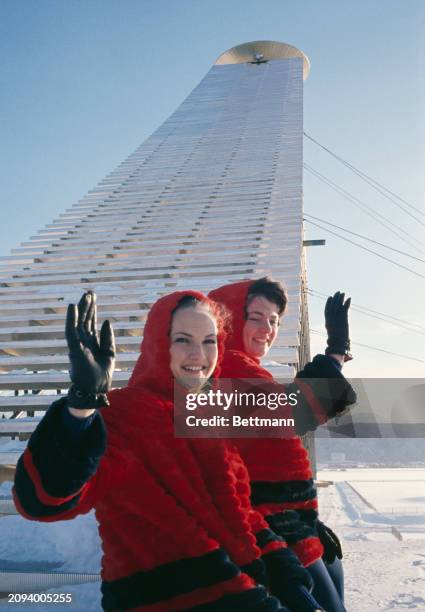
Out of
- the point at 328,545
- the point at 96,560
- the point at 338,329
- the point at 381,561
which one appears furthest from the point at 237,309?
the point at 381,561

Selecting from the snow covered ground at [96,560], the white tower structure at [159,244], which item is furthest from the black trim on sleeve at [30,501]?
the white tower structure at [159,244]

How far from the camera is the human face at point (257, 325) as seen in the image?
1.57m

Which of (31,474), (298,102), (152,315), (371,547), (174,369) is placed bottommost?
(371,547)

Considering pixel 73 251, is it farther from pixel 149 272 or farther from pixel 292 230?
pixel 292 230

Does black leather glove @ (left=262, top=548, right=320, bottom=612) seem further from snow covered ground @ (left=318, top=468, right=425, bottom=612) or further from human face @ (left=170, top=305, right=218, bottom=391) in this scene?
snow covered ground @ (left=318, top=468, right=425, bottom=612)

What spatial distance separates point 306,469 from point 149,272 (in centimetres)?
387

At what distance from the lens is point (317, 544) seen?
133 cm

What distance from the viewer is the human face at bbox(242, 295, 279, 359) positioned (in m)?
1.57

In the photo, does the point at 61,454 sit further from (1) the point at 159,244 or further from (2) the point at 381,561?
(1) the point at 159,244

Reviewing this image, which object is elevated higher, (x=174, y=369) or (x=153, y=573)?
(x=174, y=369)

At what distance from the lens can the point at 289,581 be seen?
3.50ft

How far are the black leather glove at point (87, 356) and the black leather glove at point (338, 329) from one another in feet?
2.98

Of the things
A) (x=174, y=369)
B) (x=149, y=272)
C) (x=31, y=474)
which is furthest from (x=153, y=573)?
(x=149, y=272)

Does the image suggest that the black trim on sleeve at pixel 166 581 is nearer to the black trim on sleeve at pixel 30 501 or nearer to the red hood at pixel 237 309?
the black trim on sleeve at pixel 30 501
